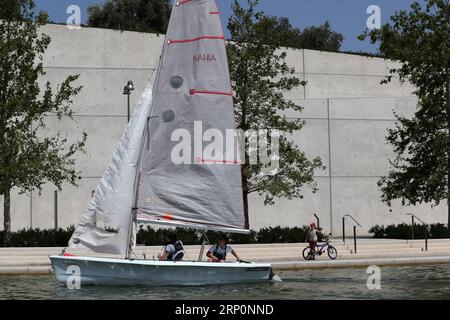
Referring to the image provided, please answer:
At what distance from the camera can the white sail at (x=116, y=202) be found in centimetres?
2564

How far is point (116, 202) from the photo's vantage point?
26078 millimetres

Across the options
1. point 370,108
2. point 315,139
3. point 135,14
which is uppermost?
point 135,14

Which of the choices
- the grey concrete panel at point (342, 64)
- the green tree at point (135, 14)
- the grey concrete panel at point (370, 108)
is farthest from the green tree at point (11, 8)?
the green tree at point (135, 14)

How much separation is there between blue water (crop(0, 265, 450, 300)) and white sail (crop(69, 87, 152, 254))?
4.21 feet

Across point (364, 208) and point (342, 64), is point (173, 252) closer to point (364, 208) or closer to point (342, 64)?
point (364, 208)

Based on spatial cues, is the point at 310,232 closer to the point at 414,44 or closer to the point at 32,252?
the point at 32,252

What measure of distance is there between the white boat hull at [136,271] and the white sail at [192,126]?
4.09ft

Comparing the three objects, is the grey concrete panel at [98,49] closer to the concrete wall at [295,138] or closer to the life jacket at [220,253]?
the concrete wall at [295,138]

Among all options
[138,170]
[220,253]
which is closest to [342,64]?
[220,253]

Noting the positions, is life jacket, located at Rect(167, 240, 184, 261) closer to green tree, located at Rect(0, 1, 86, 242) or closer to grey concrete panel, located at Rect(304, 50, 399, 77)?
green tree, located at Rect(0, 1, 86, 242)

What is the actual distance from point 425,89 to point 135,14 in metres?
58.8

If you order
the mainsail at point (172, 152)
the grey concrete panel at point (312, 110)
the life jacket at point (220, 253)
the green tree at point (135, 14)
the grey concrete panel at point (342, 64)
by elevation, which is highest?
the green tree at point (135, 14)

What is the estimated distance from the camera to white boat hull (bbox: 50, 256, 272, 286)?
25.4m

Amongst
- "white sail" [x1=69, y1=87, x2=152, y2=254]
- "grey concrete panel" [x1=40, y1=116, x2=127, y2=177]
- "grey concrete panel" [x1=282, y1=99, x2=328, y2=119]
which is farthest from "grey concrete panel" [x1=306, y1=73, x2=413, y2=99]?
"white sail" [x1=69, y1=87, x2=152, y2=254]
